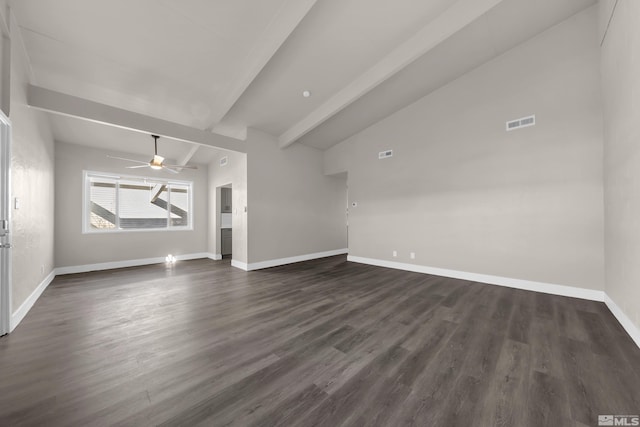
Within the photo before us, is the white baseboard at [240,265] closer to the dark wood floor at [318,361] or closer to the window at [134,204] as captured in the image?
the dark wood floor at [318,361]

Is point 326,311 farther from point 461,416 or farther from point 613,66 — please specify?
point 613,66

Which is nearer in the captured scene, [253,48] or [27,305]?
[27,305]

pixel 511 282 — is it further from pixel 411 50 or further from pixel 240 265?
pixel 240 265

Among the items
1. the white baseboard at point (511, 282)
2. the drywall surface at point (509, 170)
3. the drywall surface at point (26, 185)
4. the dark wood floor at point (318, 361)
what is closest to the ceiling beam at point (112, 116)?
the drywall surface at point (26, 185)

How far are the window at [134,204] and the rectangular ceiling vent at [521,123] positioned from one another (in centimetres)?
786

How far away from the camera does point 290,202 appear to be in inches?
244

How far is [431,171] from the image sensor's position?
495 cm

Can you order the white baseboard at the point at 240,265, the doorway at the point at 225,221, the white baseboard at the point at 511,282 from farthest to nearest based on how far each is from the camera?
1. the doorway at the point at 225,221
2. the white baseboard at the point at 240,265
3. the white baseboard at the point at 511,282

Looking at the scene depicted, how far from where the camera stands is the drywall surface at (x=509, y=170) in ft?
11.2

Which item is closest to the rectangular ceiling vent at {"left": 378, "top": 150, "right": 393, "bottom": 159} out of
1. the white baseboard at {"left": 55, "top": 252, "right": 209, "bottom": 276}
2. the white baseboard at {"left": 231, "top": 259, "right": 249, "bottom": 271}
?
the white baseboard at {"left": 231, "top": 259, "right": 249, "bottom": 271}

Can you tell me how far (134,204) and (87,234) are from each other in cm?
116

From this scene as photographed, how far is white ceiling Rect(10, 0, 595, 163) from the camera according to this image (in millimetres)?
2645

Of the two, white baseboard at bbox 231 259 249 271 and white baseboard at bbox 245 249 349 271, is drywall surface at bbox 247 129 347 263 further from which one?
white baseboard at bbox 231 259 249 271

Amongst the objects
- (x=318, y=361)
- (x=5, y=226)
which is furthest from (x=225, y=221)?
(x=318, y=361)
